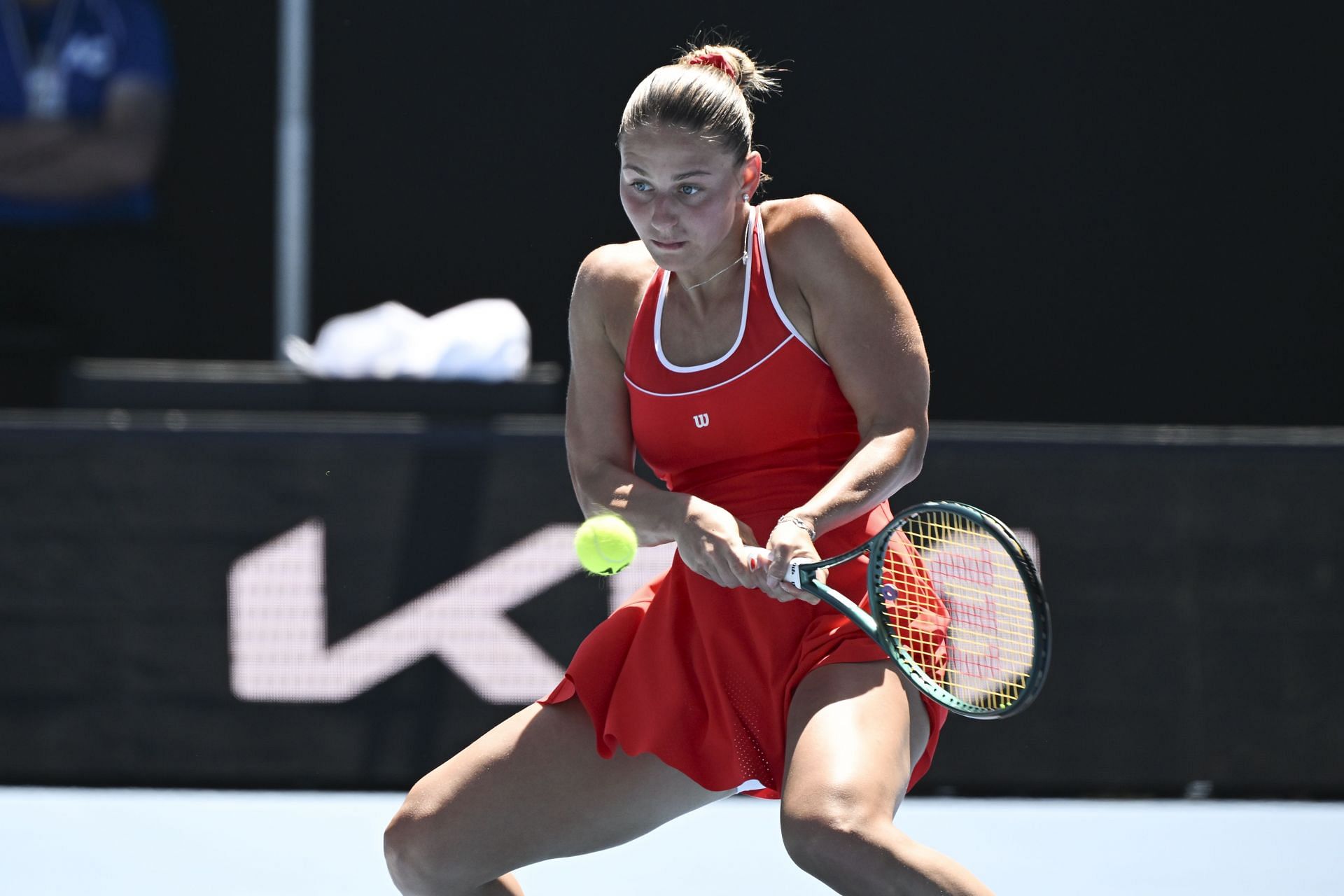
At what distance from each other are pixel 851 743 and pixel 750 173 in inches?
32.0

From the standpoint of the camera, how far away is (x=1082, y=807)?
425 cm

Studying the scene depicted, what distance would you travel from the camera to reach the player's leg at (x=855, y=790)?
211 cm

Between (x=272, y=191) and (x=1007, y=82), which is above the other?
(x=1007, y=82)

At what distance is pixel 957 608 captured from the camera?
108 inches

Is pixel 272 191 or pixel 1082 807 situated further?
pixel 272 191

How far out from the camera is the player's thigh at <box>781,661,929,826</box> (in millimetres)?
2145

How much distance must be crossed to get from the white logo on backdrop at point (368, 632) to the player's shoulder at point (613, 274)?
5.38ft

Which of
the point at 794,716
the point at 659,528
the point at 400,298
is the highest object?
the point at 659,528

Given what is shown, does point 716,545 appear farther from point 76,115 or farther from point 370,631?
point 76,115

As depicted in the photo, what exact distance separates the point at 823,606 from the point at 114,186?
427cm

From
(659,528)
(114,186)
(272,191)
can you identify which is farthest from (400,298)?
(659,528)

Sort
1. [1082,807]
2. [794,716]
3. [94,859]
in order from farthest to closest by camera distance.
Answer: [1082,807] < [94,859] < [794,716]

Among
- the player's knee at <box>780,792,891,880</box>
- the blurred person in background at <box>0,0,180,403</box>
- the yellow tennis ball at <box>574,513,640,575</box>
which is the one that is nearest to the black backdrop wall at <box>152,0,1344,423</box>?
the blurred person in background at <box>0,0,180,403</box>

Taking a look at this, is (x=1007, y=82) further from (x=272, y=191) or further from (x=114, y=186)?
(x=114, y=186)
